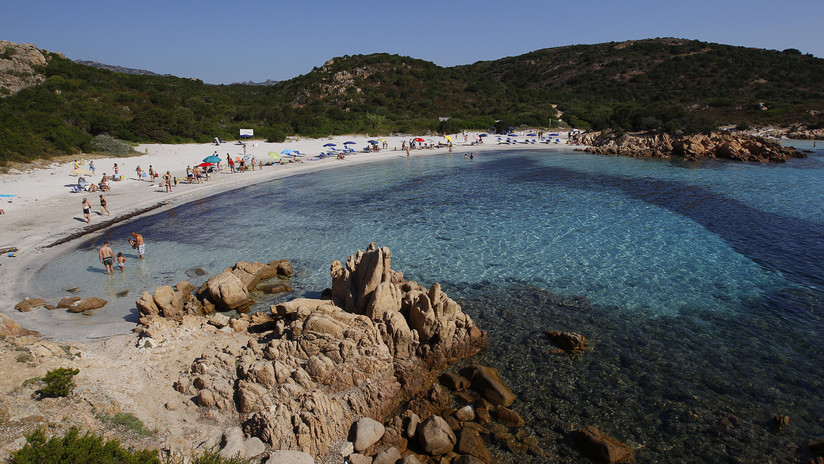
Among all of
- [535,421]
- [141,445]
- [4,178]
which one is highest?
[4,178]

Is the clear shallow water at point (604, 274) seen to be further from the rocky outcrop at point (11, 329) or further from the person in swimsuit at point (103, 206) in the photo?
the person in swimsuit at point (103, 206)

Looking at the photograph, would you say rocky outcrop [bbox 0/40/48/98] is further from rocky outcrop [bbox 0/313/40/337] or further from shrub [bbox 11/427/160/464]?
shrub [bbox 11/427/160/464]

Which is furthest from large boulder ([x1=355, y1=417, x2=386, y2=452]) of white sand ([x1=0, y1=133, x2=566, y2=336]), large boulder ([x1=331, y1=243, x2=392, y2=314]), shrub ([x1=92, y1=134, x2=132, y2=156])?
shrub ([x1=92, y1=134, x2=132, y2=156])

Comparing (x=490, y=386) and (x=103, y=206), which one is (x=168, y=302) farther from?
(x=103, y=206)

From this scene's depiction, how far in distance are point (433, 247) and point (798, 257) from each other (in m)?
13.6

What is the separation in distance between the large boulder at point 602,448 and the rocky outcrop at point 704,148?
153ft

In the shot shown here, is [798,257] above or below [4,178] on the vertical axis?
below

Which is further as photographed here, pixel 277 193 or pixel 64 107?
pixel 64 107

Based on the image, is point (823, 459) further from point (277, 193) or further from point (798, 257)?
point (277, 193)

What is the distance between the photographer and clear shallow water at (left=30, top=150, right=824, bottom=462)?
27.6ft

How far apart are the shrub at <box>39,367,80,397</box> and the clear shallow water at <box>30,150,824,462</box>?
5.89m

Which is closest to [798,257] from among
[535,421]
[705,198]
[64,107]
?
[705,198]

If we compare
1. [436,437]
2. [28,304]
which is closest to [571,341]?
[436,437]

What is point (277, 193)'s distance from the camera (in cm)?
3005
